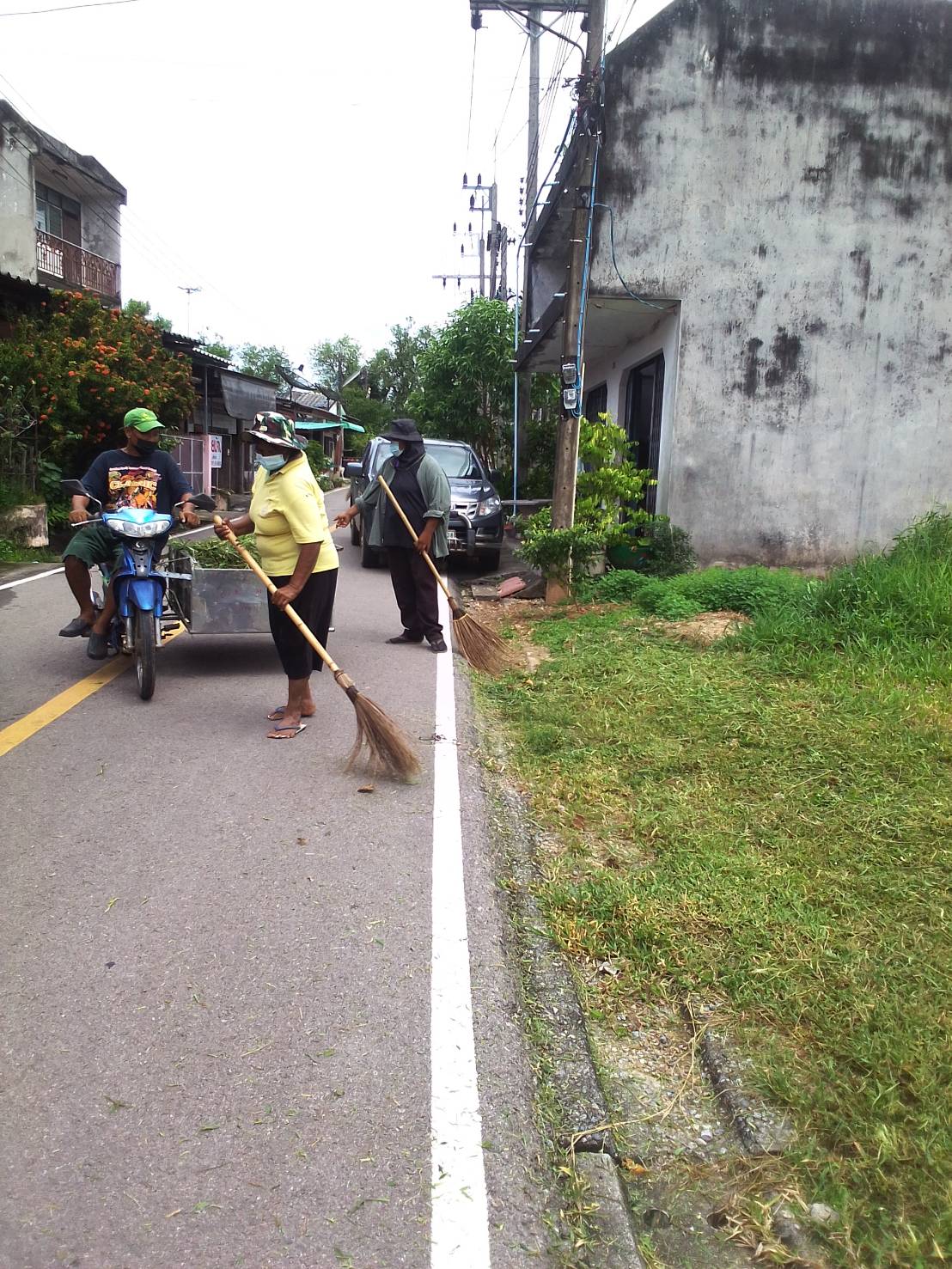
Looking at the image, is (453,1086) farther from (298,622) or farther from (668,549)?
(668,549)

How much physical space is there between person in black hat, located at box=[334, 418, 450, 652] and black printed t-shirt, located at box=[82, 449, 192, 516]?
160cm

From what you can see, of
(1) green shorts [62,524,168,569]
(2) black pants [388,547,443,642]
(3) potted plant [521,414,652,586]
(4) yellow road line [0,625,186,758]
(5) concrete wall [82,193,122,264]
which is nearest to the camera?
(4) yellow road line [0,625,186,758]

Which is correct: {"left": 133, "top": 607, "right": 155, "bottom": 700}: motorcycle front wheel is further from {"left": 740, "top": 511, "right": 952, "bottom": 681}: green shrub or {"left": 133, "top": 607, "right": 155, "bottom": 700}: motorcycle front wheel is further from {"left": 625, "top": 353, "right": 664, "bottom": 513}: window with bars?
{"left": 625, "top": 353, "right": 664, "bottom": 513}: window with bars

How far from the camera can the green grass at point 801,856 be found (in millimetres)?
2596

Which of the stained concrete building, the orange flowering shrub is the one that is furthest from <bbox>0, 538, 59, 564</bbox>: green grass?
the stained concrete building

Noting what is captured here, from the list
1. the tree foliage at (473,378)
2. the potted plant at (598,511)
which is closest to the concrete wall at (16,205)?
the tree foliage at (473,378)

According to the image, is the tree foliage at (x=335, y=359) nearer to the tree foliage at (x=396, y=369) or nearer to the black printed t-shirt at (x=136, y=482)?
the tree foliage at (x=396, y=369)

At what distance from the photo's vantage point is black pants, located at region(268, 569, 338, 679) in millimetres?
5734

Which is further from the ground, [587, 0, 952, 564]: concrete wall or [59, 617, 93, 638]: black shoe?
[587, 0, 952, 564]: concrete wall

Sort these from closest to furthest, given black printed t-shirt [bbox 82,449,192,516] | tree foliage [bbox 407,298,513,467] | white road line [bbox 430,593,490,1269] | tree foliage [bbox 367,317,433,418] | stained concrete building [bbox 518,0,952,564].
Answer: white road line [bbox 430,593,490,1269] < black printed t-shirt [bbox 82,449,192,516] < stained concrete building [bbox 518,0,952,564] < tree foliage [bbox 407,298,513,467] < tree foliage [bbox 367,317,433,418]

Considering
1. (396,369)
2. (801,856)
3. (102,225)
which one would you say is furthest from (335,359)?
(801,856)

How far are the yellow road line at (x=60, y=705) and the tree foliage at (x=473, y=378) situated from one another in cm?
1611

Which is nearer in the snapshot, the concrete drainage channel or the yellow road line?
the concrete drainage channel

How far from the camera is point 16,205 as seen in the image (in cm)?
2138
